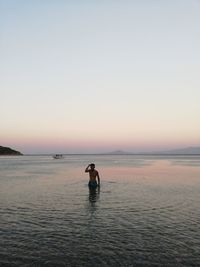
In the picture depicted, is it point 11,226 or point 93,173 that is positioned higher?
point 93,173

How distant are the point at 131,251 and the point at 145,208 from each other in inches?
408

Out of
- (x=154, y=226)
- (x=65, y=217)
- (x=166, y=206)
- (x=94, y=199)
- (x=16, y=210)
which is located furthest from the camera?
(x=94, y=199)

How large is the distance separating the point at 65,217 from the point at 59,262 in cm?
828

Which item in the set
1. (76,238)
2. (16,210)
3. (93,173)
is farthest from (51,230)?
(93,173)

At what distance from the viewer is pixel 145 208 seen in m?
24.1

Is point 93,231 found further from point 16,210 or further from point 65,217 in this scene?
point 16,210

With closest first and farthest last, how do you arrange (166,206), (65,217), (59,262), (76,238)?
(59,262)
(76,238)
(65,217)
(166,206)

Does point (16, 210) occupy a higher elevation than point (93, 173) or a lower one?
lower

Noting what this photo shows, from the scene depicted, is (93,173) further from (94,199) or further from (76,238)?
(76,238)

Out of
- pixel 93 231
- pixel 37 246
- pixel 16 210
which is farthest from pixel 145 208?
pixel 37 246

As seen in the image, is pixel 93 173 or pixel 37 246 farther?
pixel 93 173

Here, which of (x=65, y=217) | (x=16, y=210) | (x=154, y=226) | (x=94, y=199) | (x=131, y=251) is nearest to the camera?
(x=131, y=251)

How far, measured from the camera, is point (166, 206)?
25156 millimetres

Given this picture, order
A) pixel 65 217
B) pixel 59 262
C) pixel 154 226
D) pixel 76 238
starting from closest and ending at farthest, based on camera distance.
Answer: pixel 59 262 → pixel 76 238 → pixel 154 226 → pixel 65 217
